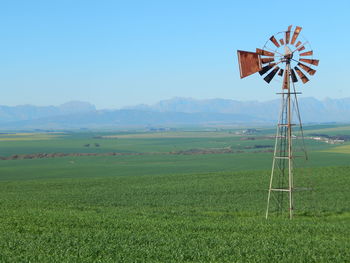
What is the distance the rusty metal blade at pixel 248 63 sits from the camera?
30.4m

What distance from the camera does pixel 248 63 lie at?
30656 millimetres

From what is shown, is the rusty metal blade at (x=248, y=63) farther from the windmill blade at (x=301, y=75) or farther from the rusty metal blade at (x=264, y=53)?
the windmill blade at (x=301, y=75)

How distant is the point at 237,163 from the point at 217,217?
171 ft

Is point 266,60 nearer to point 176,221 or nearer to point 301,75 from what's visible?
point 301,75

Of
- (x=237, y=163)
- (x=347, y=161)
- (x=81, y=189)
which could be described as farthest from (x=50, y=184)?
(x=347, y=161)

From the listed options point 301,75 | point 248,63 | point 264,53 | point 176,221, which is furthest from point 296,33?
point 176,221

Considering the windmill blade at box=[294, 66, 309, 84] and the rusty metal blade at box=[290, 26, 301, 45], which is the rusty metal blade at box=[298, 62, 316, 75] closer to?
the windmill blade at box=[294, 66, 309, 84]

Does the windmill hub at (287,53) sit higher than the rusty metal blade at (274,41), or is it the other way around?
the rusty metal blade at (274,41)

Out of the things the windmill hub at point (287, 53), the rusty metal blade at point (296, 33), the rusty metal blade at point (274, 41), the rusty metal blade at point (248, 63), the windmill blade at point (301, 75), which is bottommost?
the windmill blade at point (301, 75)

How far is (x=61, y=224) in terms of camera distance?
26.5 metres

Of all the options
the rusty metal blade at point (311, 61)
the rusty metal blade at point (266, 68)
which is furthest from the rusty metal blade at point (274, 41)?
the rusty metal blade at point (311, 61)

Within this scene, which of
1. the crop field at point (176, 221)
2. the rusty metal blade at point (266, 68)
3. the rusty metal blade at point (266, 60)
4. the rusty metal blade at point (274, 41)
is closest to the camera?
the crop field at point (176, 221)

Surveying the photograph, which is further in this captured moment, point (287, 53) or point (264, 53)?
point (264, 53)

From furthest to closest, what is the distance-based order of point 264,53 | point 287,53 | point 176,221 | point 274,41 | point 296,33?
point 264,53, point 274,41, point 287,53, point 296,33, point 176,221
